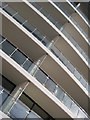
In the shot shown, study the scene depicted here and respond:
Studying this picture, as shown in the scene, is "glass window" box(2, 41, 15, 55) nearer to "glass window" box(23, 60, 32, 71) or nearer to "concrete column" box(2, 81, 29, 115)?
"glass window" box(23, 60, 32, 71)

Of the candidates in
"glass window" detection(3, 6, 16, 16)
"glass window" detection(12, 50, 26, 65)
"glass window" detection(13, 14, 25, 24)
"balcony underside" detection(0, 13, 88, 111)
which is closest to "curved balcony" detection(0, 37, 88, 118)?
"glass window" detection(12, 50, 26, 65)

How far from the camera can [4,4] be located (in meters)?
18.4

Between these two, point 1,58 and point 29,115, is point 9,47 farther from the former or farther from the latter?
point 29,115

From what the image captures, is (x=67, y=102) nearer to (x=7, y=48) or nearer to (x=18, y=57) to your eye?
(x=18, y=57)

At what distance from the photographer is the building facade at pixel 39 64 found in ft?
47.8

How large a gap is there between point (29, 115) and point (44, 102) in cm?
233

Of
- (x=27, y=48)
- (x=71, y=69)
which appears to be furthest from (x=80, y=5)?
(x=27, y=48)

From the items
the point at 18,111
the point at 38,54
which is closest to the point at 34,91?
the point at 18,111

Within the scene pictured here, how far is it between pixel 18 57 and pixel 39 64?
1.73 meters

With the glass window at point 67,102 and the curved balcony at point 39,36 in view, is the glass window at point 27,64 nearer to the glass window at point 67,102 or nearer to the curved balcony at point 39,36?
the curved balcony at point 39,36

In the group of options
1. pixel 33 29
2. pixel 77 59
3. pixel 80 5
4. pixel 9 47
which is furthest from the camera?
pixel 80 5

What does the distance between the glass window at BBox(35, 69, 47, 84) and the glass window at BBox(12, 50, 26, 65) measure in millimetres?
1210

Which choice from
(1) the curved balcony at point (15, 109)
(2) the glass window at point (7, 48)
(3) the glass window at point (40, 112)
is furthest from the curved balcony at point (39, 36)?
(1) the curved balcony at point (15, 109)

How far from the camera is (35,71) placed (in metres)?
16.0
